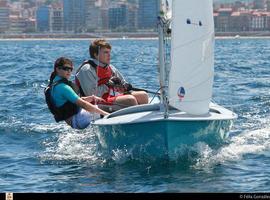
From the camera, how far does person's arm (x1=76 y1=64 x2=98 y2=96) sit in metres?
10.7

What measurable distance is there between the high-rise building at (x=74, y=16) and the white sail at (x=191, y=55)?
14529cm

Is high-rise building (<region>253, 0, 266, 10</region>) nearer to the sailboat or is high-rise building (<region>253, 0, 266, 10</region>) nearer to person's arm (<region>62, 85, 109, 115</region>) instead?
person's arm (<region>62, 85, 109, 115</region>)

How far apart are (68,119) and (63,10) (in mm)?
150309

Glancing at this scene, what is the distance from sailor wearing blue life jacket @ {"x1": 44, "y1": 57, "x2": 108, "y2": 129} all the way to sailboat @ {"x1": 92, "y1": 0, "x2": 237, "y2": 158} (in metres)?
0.52

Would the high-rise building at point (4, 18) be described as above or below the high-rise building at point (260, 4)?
below

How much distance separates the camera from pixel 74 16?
511 ft

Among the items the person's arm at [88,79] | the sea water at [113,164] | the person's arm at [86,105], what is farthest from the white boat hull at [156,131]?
the person's arm at [88,79]

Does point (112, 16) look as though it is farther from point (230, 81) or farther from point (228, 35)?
point (230, 81)

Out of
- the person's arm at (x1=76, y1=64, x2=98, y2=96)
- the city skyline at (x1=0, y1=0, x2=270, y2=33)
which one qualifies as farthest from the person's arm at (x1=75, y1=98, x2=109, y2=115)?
the city skyline at (x1=0, y1=0, x2=270, y2=33)

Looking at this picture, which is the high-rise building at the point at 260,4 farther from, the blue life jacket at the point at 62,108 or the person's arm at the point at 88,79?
the blue life jacket at the point at 62,108

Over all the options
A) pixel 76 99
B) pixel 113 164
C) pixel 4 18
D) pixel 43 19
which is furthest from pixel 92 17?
pixel 113 164

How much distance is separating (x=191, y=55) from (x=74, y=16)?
148 m

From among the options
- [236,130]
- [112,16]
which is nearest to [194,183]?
[236,130]

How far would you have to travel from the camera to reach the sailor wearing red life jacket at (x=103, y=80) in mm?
10648
